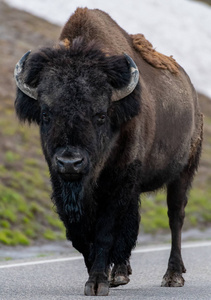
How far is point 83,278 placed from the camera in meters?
9.65

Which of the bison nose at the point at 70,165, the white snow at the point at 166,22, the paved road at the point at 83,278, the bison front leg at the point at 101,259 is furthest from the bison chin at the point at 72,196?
the white snow at the point at 166,22

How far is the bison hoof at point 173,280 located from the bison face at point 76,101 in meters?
1.83

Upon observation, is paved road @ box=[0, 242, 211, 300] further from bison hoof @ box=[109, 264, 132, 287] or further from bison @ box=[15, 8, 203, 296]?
bison @ box=[15, 8, 203, 296]

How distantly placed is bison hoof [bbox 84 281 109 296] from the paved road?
0.08 meters

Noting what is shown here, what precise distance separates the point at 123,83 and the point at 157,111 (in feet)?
5.42

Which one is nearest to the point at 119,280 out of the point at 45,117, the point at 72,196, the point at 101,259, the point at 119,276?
the point at 119,276

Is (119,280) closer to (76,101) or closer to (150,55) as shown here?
(76,101)

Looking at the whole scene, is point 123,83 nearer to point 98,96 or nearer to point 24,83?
point 98,96

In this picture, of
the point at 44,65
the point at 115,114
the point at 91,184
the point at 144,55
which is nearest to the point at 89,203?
the point at 91,184

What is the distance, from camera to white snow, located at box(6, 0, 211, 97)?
3550 cm

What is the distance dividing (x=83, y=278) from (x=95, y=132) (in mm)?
2379

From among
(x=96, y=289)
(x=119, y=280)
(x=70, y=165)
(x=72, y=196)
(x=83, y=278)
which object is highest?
(x=70, y=165)

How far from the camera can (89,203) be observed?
27.2ft

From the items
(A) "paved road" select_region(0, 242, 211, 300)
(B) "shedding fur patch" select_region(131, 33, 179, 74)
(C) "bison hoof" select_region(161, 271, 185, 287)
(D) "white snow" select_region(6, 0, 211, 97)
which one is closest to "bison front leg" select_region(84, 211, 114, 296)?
(A) "paved road" select_region(0, 242, 211, 300)
